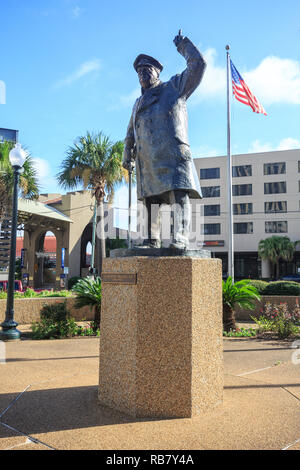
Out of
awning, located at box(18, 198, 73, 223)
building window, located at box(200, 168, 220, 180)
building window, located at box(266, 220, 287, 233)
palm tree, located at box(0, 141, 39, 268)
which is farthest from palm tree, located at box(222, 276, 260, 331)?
building window, located at box(200, 168, 220, 180)

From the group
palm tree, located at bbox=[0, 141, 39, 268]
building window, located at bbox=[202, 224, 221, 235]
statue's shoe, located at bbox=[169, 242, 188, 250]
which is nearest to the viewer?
statue's shoe, located at bbox=[169, 242, 188, 250]

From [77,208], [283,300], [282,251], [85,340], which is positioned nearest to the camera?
[85,340]

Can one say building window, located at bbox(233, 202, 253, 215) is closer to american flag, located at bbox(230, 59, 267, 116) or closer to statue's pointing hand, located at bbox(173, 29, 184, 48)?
american flag, located at bbox(230, 59, 267, 116)

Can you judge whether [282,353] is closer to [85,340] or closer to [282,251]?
[85,340]

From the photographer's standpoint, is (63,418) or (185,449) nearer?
(185,449)

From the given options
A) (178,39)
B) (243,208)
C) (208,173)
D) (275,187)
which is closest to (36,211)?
(178,39)

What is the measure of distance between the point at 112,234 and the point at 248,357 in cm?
2916

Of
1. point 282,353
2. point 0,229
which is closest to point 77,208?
point 0,229

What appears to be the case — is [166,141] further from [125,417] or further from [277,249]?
[277,249]

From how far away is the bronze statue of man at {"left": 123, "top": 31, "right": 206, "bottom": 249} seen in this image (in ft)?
13.2

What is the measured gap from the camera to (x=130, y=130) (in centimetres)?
476

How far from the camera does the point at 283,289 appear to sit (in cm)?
1242

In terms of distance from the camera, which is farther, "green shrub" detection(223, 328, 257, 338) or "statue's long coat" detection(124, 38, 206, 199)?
"green shrub" detection(223, 328, 257, 338)

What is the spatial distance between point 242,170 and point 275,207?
228 inches
